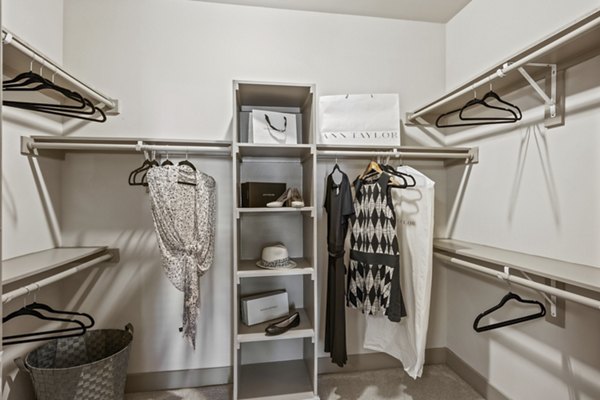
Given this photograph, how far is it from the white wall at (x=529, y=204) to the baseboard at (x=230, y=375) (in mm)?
77

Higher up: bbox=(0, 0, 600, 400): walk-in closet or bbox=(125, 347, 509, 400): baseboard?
bbox=(0, 0, 600, 400): walk-in closet

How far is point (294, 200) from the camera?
1.99 metres

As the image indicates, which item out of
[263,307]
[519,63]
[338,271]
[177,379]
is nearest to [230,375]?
[177,379]

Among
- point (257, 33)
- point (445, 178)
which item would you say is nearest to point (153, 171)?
point (257, 33)

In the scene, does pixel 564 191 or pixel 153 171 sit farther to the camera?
pixel 153 171

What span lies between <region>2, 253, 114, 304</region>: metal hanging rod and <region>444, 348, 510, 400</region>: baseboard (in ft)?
7.95

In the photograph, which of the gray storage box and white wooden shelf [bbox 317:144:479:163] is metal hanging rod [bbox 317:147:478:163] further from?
the gray storage box

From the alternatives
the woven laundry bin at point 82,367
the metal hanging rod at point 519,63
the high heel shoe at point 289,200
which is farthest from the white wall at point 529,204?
the woven laundry bin at point 82,367

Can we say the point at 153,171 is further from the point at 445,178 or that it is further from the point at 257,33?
the point at 445,178

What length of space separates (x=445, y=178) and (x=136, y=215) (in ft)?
7.22

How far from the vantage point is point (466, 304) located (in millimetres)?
2291

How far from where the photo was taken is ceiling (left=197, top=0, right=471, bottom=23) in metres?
2.27

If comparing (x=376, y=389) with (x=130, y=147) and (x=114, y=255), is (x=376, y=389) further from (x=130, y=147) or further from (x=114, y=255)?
(x=130, y=147)

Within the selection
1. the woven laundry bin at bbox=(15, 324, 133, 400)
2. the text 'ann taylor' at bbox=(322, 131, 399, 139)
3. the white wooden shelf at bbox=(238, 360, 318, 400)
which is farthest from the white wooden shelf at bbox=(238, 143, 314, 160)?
the white wooden shelf at bbox=(238, 360, 318, 400)
